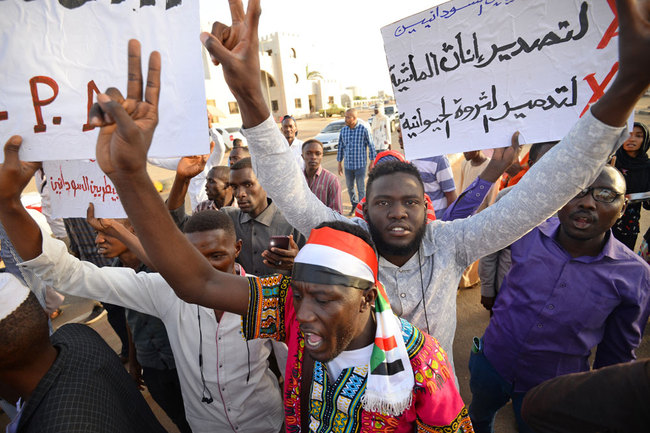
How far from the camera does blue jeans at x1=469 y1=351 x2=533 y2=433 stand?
6.84ft

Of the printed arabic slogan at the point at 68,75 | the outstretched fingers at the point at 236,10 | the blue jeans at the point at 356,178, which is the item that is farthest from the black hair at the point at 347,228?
the blue jeans at the point at 356,178

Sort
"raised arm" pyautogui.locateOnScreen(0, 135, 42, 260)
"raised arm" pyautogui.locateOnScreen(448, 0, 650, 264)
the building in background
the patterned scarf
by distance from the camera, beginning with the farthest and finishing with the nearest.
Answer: the building in background < "raised arm" pyautogui.locateOnScreen(0, 135, 42, 260) < the patterned scarf < "raised arm" pyautogui.locateOnScreen(448, 0, 650, 264)

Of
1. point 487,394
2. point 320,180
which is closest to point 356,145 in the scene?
point 320,180

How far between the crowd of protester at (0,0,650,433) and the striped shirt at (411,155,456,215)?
130 centimetres

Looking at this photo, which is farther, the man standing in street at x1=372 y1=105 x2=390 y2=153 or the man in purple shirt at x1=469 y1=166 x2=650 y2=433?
the man standing in street at x1=372 y1=105 x2=390 y2=153

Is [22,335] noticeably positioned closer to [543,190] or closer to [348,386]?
[348,386]

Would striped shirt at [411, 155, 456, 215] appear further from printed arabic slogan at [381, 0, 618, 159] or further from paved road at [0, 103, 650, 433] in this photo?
printed arabic slogan at [381, 0, 618, 159]

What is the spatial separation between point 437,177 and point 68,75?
3117mm

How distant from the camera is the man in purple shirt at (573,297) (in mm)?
1747

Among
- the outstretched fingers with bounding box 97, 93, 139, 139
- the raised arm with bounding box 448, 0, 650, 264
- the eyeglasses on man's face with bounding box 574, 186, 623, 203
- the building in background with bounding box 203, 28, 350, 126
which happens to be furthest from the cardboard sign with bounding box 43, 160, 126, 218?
the building in background with bounding box 203, 28, 350, 126

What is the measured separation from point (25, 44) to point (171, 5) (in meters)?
0.82

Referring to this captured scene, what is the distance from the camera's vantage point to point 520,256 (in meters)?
2.04

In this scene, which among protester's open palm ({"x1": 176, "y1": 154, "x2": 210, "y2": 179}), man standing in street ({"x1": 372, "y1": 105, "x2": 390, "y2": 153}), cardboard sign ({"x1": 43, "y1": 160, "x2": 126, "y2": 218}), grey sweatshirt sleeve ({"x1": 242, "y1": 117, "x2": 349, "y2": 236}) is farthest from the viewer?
man standing in street ({"x1": 372, "y1": 105, "x2": 390, "y2": 153})

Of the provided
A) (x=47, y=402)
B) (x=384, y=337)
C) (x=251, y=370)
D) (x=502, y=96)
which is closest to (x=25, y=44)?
(x=47, y=402)
